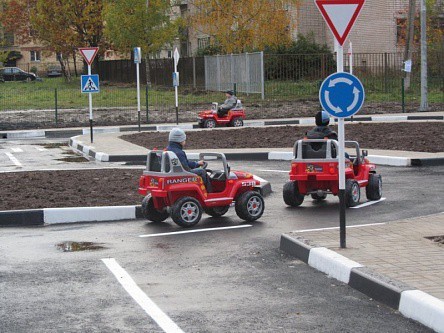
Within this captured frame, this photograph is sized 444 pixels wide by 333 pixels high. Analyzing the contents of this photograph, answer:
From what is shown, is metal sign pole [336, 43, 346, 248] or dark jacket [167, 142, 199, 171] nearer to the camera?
metal sign pole [336, 43, 346, 248]

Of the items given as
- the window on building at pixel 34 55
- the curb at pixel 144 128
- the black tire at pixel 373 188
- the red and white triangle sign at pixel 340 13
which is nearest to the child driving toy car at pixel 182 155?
the black tire at pixel 373 188

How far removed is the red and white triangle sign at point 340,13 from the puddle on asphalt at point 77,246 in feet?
11.8

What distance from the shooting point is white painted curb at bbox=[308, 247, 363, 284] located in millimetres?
8719

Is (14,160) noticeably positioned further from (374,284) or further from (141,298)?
(374,284)

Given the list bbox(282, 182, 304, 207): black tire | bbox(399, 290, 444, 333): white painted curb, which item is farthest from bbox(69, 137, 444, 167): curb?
bbox(399, 290, 444, 333): white painted curb

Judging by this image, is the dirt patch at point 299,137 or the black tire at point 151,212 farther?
the dirt patch at point 299,137

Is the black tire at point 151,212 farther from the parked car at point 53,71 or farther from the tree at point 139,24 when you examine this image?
the parked car at point 53,71

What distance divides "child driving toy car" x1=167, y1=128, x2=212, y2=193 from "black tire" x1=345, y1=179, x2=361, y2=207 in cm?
217

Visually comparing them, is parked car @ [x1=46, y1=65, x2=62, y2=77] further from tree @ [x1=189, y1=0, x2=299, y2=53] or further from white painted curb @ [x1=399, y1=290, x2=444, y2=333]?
white painted curb @ [x1=399, y1=290, x2=444, y2=333]

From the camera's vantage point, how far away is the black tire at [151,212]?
13.1 m

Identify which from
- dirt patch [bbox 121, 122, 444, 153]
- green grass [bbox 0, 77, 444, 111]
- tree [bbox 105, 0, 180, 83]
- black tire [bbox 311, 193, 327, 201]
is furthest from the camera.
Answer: tree [bbox 105, 0, 180, 83]

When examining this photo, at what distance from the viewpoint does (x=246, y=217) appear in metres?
13.0

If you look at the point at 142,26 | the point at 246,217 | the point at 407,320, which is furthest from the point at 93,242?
the point at 142,26

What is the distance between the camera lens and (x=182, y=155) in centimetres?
1268
